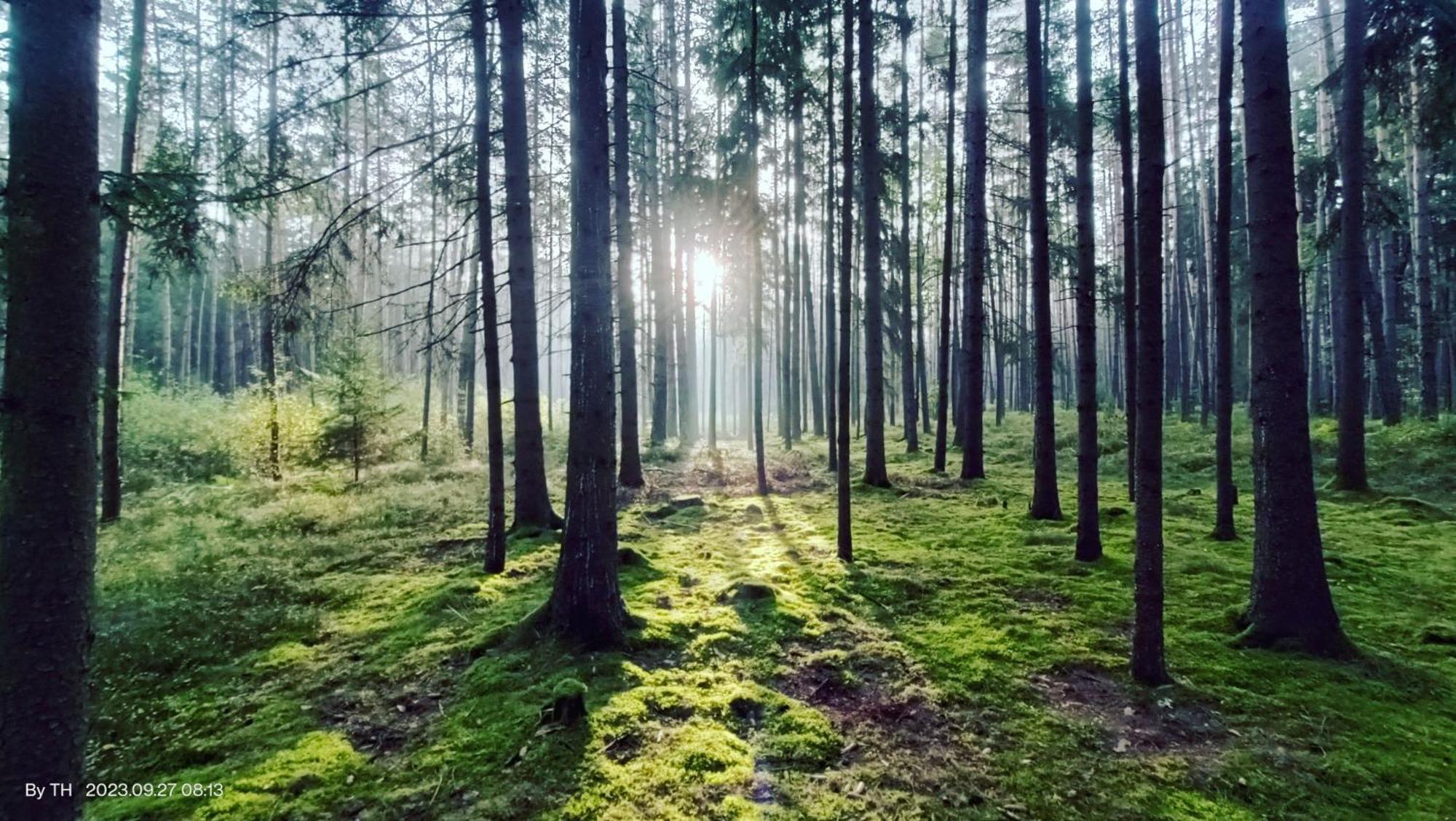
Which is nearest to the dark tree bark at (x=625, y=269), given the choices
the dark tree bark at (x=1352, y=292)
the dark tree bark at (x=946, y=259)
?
the dark tree bark at (x=946, y=259)

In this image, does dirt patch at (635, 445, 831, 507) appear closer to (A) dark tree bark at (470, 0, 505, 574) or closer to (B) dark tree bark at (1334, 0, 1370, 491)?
(A) dark tree bark at (470, 0, 505, 574)

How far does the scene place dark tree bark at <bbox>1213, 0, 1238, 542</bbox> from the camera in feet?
25.3

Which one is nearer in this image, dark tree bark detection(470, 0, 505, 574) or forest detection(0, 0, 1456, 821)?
forest detection(0, 0, 1456, 821)

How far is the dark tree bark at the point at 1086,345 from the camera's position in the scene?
22.0 feet

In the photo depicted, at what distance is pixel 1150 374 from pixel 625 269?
23.5 feet

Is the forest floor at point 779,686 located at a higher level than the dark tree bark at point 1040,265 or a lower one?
lower

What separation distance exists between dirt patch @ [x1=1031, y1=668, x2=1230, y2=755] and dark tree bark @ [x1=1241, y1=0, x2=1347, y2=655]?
4.65ft

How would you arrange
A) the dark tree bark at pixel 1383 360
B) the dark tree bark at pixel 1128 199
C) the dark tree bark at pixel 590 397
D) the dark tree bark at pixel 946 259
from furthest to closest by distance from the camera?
the dark tree bark at pixel 1383 360
the dark tree bark at pixel 946 259
the dark tree bark at pixel 1128 199
the dark tree bark at pixel 590 397

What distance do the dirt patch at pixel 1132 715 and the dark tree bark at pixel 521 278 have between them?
6765 mm

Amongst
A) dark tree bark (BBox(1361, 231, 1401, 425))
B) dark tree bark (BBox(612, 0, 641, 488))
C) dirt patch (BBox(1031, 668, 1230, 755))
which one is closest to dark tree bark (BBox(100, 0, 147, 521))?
dark tree bark (BBox(612, 0, 641, 488))

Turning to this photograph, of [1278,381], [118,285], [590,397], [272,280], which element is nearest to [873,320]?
[1278,381]

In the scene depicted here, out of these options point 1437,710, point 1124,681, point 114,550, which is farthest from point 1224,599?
point 114,550

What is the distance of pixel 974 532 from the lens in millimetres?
8844

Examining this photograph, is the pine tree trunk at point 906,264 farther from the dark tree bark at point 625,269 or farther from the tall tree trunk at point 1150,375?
the tall tree trunk at point 1150,375
